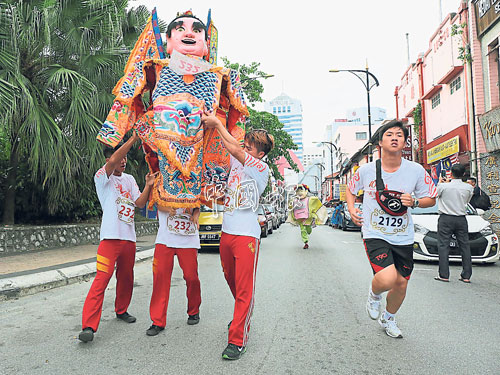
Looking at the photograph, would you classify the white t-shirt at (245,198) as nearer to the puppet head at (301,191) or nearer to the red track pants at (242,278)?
the red track pants at (242,278)

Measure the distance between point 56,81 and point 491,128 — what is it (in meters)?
14.2

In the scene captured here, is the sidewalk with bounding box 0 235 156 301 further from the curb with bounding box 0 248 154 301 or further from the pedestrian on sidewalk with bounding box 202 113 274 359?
the pedestrian on sidewalk with bounding box 202 113 274 359

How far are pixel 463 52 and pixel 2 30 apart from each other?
16.4 metres

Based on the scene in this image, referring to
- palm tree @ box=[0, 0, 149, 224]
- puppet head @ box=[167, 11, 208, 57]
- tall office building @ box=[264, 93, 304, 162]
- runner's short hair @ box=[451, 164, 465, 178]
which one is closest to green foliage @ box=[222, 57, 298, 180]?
palm tree @ box=[0, 0, 149, 224]

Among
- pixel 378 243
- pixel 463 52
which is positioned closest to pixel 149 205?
pixel 378 243

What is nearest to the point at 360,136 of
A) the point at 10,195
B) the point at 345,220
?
the point at 345,220

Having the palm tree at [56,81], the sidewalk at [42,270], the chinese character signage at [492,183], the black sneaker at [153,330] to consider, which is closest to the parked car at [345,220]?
the chinese character signage at [492,183]

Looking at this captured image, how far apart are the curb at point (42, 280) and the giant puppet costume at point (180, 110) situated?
3.24m

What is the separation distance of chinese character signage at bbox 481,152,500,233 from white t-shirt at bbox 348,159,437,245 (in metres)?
12.6

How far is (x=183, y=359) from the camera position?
3.11 m

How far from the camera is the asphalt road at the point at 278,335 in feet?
9.85

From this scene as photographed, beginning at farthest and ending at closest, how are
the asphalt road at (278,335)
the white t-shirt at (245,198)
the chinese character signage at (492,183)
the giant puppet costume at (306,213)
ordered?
1. the chinese character signage at (492,183)
2. the giant puppet costume at (306,213)
3. the white t-shirt at (245,198)
4. the asphalt road at (278,335)

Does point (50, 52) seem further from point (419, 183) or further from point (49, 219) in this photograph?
point (419, 183)

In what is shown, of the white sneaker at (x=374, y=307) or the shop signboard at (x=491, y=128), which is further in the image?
the shop signboard at (x=491, y=128)
